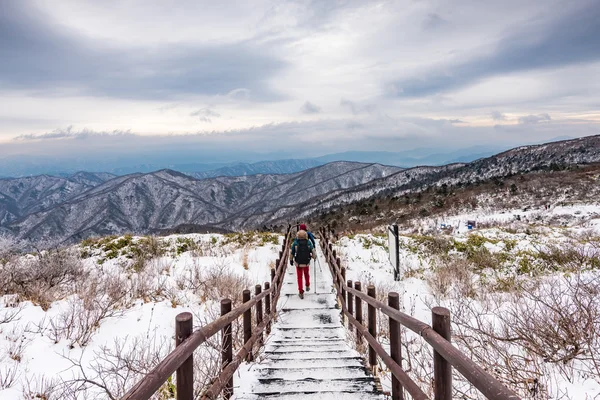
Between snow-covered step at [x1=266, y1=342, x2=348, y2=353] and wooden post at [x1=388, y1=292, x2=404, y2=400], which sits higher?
wooden post at [x1=388, y1=292, x2=404, y2=400]

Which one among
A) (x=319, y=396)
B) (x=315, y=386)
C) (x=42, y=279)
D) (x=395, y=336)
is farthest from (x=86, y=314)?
(x=395, y=336)

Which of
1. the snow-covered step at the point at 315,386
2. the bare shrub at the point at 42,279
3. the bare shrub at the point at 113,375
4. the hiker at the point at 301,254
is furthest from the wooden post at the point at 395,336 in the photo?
the bare shrub at the point at 42,279

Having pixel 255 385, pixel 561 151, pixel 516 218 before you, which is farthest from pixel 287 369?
pixel 561 151

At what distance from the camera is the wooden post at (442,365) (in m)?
2.24

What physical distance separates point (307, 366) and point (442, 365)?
2458 millimetres

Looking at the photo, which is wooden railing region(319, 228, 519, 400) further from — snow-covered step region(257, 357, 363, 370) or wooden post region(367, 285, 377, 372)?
Answer: snow-covered step region(257, 357, 363, 370)

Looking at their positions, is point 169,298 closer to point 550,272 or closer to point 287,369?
point 287,369

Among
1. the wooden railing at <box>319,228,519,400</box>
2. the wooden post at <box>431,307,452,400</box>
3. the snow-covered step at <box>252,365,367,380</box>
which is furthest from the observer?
the snow-covered step at <box>252,365,367,380</box>

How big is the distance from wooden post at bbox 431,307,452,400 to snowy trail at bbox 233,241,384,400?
1401 mm

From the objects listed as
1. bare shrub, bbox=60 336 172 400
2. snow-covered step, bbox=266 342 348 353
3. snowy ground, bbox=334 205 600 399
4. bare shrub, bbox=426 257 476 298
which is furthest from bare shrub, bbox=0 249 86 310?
bare shrub, bbox=426 257 476 298

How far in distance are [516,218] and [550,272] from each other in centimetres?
1685

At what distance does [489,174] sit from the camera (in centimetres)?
6688

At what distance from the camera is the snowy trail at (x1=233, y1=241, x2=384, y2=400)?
3.55 meters

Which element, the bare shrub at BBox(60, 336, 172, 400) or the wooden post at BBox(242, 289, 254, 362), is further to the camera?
the wooden post at BBox(242, 289, 254, 362)
